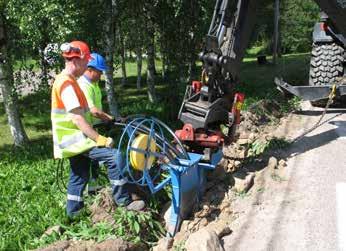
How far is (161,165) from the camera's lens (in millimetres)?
5402

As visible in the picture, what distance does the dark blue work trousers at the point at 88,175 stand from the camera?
5148mm

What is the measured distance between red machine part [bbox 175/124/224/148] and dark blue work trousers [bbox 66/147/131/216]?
3.15ft

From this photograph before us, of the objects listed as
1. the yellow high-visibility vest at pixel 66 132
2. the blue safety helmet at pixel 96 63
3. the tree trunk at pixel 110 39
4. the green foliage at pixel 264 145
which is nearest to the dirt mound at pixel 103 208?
the yellow high-visibility vest at pixel 66 132

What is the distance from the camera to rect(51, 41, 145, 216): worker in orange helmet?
191 inches

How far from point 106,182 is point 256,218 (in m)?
1.73

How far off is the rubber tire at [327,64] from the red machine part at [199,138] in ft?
13.2

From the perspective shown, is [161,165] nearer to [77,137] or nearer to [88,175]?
[88,175]

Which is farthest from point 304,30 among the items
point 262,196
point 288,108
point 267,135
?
point 262,196

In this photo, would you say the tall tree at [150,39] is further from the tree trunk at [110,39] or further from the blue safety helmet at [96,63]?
the blue safety helmet at [96,63]

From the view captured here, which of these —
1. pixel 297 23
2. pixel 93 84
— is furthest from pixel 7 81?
pixel 297 23

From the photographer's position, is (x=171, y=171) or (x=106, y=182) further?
(x=106, y=182)

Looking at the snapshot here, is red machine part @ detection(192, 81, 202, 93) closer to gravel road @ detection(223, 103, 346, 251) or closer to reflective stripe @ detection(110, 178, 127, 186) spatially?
gravel road @ detection(223, 103, 346, 251)

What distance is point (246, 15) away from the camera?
6.34 metres

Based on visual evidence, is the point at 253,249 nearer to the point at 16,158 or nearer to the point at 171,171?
the point at 171,171
